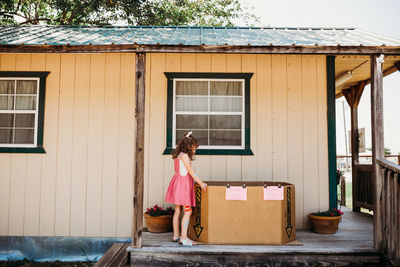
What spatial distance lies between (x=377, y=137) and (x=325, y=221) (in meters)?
1.69

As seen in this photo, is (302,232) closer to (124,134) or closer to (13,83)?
(124,134)

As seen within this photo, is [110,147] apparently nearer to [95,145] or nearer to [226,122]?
[95,145]

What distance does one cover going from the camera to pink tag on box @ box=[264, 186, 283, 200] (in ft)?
16.0

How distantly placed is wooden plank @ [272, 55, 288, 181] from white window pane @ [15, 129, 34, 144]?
443cm

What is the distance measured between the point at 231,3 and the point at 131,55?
40.5ft

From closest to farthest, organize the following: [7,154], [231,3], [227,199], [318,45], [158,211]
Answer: [318,45]
[227,199]
[158,211]
[7,154]
[231,3]

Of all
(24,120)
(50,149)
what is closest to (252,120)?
(50,149)

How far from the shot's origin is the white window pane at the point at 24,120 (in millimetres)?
6117

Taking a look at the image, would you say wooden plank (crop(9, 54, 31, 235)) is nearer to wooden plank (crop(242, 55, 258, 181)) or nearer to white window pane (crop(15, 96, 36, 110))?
white window pane (crop(15, 96, 36, 110))

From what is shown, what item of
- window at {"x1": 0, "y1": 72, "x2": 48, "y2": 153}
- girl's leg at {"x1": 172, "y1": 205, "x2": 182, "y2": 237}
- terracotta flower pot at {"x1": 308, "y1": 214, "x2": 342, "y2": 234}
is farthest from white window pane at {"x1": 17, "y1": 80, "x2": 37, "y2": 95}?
terracotta flower pot at {"x1": 308, "y1": 214, "x2": 342, "y2": 234}

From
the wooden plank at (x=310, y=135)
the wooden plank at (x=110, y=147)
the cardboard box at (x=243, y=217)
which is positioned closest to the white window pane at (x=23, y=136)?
the wooden plank at (x=110, y=147)

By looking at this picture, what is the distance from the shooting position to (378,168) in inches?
184

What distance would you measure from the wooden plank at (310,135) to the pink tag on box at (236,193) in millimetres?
1685

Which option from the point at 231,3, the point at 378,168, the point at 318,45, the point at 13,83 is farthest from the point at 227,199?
the point at 231,3
